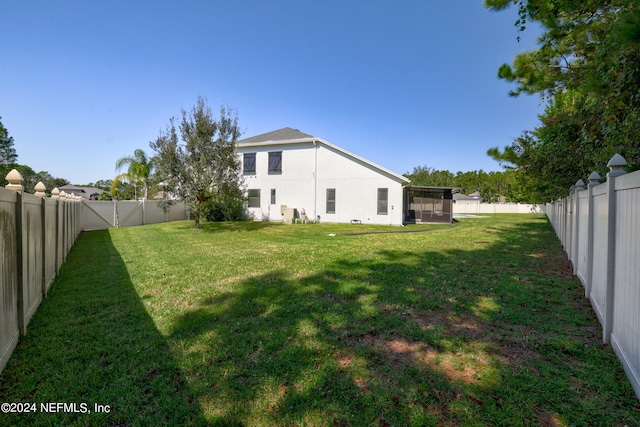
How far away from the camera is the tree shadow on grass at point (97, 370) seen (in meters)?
2.10

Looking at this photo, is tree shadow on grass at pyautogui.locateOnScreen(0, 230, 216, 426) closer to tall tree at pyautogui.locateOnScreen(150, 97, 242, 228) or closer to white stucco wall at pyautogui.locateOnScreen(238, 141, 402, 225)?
tall tree at pyautogui.locateOnScreen(150, 97, 242, 228)

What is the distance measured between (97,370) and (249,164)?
20.9 m

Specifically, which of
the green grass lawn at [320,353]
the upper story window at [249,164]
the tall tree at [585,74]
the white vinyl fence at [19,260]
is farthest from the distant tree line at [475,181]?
the white vinyl fence at [19,260]

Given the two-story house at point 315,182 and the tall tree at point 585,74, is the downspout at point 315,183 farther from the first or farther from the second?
the tall tree at point 585,74

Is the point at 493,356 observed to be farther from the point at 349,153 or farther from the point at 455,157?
the point at 455,157

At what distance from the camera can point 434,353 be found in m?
2.94

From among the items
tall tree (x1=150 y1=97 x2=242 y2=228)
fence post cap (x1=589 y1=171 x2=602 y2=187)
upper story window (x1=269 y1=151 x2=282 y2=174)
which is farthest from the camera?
upper story window (x1=269 y1=151 x2=282 y2=174)

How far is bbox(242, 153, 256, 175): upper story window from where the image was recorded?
2242 centimetres

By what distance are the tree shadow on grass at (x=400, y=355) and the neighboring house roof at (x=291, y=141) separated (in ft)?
46.1

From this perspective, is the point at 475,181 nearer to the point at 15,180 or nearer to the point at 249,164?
the point at 249,164

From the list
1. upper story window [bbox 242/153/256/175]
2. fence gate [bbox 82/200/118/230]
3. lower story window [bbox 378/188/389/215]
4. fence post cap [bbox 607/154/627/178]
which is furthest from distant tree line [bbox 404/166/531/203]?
fence post cap [bbox 607/154/627/178]

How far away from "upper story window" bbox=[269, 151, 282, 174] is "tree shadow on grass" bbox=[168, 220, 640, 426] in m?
17.0

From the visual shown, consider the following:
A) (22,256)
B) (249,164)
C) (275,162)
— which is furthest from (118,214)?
(22,256)

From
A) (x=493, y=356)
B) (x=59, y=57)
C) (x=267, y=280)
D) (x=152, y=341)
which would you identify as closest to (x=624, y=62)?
(x=493, y=356)
